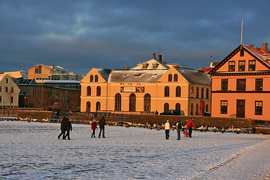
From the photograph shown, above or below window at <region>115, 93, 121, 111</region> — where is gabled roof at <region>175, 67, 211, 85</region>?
above

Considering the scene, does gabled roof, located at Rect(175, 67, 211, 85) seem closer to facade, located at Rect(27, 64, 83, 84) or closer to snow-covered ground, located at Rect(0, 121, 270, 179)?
snow-covered ground, located at Rect(0, 121, 270, 179)

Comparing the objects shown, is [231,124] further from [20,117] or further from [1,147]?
[20,117]

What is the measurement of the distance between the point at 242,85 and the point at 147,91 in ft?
79.8

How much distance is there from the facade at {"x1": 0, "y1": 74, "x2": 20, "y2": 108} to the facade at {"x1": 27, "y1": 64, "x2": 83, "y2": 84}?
47.2 meters

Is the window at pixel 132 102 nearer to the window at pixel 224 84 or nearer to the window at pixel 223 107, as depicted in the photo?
the window at pixel 223 107

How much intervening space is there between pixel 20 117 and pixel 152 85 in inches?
1086

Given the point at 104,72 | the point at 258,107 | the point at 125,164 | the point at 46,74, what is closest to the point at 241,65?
the point at 258,107

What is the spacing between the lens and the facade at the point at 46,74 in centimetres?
15262

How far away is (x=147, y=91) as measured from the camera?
77125 mm

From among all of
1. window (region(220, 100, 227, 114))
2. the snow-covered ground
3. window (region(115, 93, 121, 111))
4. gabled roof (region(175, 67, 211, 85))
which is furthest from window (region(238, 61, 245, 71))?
the snow-covered ground

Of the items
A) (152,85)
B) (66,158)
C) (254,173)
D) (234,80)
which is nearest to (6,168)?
(66,158)

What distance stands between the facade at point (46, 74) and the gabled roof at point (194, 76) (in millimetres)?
85399

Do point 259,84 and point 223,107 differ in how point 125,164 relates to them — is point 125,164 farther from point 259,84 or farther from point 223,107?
point 223,107

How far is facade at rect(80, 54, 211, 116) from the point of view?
73.4 meters
